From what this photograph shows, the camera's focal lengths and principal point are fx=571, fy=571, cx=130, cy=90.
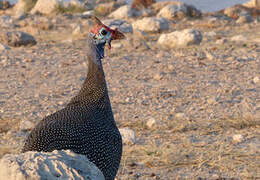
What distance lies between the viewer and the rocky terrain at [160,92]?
4809mm

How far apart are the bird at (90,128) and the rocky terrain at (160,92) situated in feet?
3.15

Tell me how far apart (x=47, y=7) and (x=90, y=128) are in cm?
1261

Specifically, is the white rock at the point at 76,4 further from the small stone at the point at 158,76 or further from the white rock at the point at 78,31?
the small stone at the point at 158,76

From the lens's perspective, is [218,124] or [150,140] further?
[218,124]

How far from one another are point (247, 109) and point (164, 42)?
358 cm

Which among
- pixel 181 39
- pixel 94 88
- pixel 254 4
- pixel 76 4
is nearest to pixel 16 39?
pixel 181 39

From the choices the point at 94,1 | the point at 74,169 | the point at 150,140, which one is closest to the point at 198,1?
the point at 94,1

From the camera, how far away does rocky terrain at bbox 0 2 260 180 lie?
4.81 metres

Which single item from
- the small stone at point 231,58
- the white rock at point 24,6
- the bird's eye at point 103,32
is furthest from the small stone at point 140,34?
the white rock at point 24,6

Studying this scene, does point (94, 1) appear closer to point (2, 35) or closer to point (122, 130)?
point (2, 35)

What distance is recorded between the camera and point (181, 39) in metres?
9.38

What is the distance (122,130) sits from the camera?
5211mm

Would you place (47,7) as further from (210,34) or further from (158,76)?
(158,76)

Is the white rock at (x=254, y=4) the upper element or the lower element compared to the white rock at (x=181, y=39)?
lower
